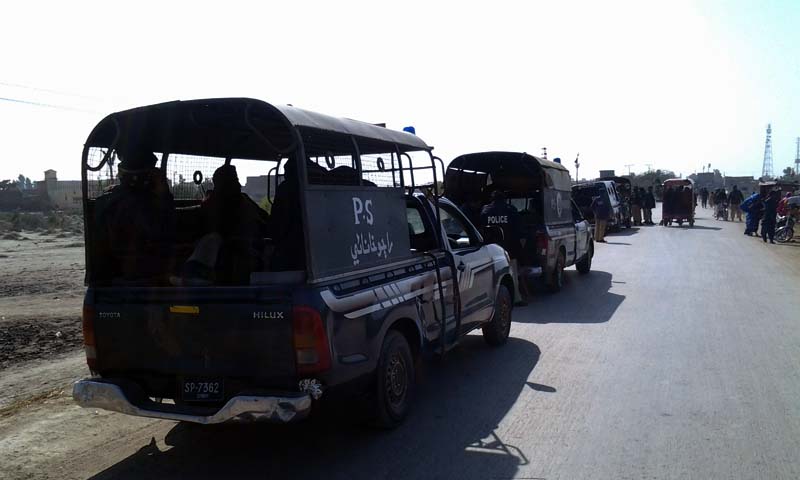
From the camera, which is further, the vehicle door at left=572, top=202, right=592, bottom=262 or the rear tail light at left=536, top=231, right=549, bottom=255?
the vehicle door at left=572, top=202, right=592, bottom=262

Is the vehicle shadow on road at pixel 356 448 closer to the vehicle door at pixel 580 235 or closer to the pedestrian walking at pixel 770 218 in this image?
the vehicle door at pixel 580 235

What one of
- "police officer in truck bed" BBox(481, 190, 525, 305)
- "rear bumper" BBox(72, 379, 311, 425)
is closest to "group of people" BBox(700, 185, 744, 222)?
"police officer in truck bed" BBox(481, 190, 525, 305)

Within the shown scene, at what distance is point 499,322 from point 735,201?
32.8m

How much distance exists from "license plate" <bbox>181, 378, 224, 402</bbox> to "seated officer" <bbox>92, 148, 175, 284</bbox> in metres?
0.83

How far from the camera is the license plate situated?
433 centimetres

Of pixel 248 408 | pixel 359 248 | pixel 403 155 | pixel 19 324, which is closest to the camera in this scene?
pixel 248 408

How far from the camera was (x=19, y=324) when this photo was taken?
30.3ft

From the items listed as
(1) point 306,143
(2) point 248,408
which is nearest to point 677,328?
(1) point 306,143

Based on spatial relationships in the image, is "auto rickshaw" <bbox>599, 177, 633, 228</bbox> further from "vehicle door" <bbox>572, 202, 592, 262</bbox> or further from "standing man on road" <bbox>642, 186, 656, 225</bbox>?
"vehicle door" <bbox>572, 202, 592, 262</bbox>

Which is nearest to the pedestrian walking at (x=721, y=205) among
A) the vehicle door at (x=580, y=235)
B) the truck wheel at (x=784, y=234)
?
the truck wheel at (x=784, y=234)

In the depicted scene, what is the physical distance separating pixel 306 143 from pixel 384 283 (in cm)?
127

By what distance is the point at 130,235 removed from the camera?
16.0ft

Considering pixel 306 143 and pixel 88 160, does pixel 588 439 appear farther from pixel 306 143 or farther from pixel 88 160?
pixel 88 160

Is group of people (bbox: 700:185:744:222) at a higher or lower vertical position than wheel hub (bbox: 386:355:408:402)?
higher
